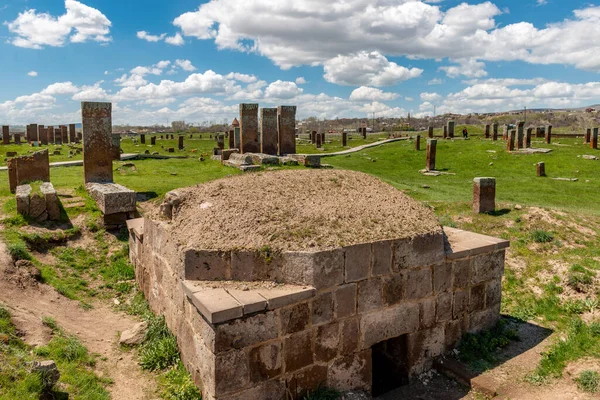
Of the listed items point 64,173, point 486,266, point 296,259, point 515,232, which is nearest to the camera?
point 296,259

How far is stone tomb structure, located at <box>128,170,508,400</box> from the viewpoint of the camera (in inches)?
187

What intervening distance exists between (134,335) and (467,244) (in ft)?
16.0

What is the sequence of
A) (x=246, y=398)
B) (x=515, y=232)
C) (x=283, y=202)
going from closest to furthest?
(x=246, y=398) → (x=283, y=202) → (x=515, y=232)

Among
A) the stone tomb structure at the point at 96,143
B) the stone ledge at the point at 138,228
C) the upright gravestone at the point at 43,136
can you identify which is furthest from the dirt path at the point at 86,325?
the upright gravestone at the point at 43,136

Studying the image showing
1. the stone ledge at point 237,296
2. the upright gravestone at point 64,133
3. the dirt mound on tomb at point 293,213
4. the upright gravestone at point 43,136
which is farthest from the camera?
the upright gravestone at point 64,133

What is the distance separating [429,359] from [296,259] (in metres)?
2.53

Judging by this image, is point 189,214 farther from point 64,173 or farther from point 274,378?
point 64,173

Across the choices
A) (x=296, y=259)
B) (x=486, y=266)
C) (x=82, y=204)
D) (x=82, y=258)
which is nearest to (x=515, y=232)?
(x=486, y=266)

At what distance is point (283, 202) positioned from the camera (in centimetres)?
601

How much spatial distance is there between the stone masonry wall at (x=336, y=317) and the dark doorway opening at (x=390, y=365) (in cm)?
12

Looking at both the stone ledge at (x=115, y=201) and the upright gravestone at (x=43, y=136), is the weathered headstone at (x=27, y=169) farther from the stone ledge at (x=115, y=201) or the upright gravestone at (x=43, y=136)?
the upright gravestone at (x=43, y=136)

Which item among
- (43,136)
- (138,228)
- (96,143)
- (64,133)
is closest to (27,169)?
(96,143)

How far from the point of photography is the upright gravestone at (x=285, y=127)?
2311 centimetres

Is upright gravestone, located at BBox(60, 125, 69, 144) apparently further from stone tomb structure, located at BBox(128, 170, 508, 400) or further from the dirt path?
stone tomb structure, located at BBox(128, 170, 508, 400)
